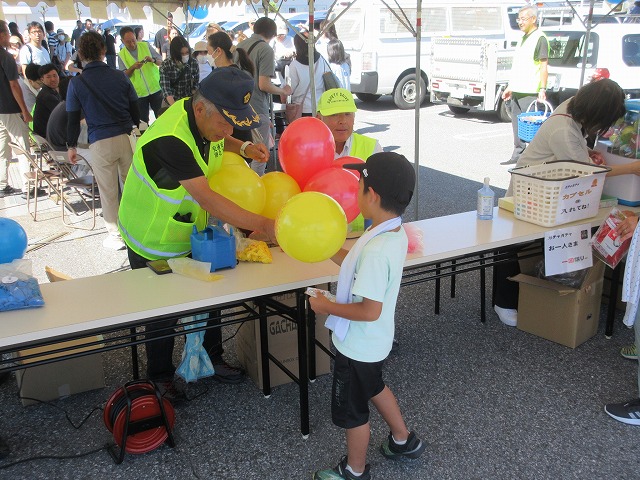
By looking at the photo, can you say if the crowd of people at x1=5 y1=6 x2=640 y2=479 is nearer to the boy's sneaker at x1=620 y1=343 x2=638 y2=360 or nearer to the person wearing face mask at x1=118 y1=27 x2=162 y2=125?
the boy's sneaker at x1=620 y1=343 x2=638 y2=360

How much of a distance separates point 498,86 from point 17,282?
9971 mm

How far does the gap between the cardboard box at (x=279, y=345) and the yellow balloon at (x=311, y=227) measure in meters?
0.82

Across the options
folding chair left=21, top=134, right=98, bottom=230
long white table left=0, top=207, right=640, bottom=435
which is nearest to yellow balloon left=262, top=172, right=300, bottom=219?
long white table left=0, top=207, right=640, bottom=435

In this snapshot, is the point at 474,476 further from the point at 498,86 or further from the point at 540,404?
the point at 498,86

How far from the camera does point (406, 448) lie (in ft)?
8.41

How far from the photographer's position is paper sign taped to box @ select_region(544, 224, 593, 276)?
326cm

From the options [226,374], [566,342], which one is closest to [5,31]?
[226,374]

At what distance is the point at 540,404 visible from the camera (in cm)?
300

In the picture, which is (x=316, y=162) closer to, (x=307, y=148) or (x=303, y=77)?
(x=307, y=148)

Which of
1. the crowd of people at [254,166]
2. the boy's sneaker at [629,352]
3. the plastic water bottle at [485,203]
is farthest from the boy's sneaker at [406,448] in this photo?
the boy's sneaker at [629,352]

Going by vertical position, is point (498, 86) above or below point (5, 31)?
below

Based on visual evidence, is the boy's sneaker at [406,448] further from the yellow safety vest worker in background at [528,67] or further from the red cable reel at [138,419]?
the yellow safety vest worker in background at [528,67]

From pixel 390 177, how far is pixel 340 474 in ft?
4.12

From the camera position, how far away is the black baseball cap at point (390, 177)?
Result: 2.04 m
